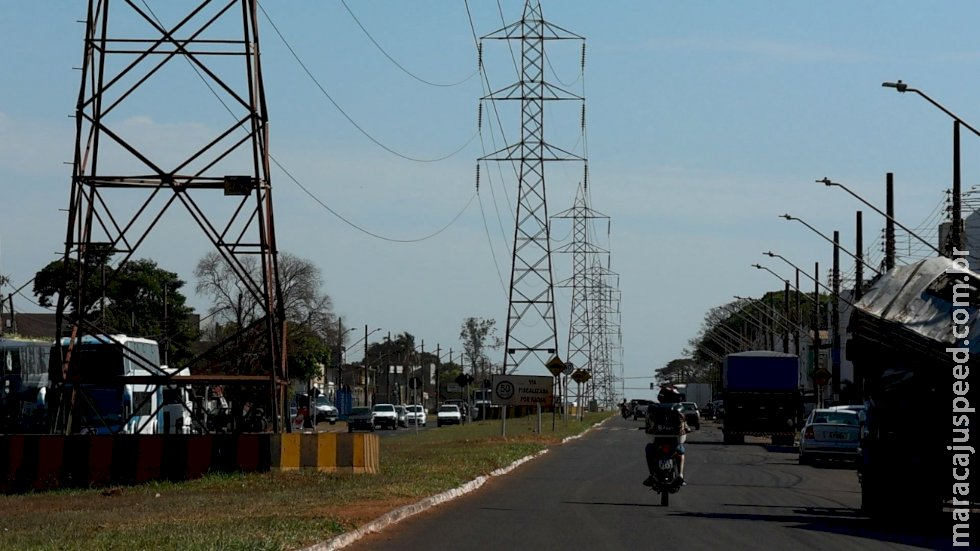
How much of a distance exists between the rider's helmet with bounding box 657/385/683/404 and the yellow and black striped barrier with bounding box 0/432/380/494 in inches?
300

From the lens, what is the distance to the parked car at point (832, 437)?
Answer: 38.8m

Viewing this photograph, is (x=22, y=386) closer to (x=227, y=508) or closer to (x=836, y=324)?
(x=227, y=508)

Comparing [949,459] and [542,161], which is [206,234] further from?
[542,161]

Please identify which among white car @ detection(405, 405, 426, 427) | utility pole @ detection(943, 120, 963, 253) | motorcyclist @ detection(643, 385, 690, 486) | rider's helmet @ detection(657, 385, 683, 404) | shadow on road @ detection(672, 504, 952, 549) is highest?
utility pole @ detection(943, 120, 963, 253)

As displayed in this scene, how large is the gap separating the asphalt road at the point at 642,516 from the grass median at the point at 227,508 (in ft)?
2.45

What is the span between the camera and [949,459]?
61.5ft

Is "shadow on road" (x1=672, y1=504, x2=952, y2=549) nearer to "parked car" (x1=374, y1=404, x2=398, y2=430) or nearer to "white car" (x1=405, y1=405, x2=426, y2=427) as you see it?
"parked car" (x1=374, y1=404, x2=398, y2=430)

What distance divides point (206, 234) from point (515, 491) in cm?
813

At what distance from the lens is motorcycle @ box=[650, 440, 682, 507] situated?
867 inches

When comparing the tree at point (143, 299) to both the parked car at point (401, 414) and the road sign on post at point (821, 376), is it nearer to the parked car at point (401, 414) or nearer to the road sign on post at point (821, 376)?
the parked car at point (401, 414)

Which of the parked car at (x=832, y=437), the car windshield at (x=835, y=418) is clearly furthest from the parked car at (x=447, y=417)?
the parked car at (x=832, y=437)

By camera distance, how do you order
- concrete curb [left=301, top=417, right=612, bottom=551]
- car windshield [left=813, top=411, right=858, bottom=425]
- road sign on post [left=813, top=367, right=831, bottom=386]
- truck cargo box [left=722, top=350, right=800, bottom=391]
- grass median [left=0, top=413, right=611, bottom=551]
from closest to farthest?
grass median [left=0, top=413, right=611, bottom=551], concrete curb [left=301, top=417, right=612, bottom=551], car windshield [left=813, top=411, right=858, bottom=425], truck cargo box [left=722, top=350, right=800, bottom=391], road sign on post [left=813, top=367, right=831, bottom=386]

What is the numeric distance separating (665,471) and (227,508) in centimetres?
658

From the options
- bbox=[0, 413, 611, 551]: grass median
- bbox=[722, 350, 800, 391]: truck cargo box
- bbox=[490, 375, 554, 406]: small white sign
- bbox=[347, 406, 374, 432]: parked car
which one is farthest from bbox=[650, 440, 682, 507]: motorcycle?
bbox=[347, 406, 374, 432]: parked car
